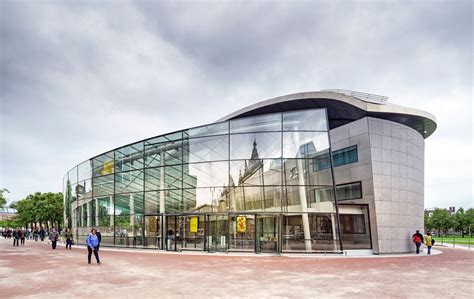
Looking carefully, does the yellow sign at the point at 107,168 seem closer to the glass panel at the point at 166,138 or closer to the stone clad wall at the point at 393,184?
the glass panel at the point at 166,138

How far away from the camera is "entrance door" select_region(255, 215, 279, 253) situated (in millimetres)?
23281

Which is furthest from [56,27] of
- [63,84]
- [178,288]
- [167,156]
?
[178,288]

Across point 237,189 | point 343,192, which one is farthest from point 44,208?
point 343,192

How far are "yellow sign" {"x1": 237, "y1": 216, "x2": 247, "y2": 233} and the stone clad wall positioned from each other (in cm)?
942

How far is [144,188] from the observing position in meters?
28.4

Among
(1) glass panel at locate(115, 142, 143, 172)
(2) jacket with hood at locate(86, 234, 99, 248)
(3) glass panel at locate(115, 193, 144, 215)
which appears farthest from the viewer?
(1) glass panel at locate(115, 142, 143, 172)

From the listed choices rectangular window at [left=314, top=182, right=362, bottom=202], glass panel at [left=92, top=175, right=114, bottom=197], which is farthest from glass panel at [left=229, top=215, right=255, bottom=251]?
glass panel at [left=92, top=175, right=114, bottom=197]

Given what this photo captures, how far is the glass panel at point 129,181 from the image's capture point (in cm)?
2889

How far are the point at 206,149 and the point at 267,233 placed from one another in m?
7.49

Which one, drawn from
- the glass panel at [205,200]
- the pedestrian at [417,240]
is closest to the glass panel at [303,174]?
the glass panel at [205,200]

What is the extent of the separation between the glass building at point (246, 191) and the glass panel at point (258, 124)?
70 millimetres

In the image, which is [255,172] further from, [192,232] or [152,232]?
[152,232]

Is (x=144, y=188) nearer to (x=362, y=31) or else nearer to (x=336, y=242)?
(x=336, y=242)

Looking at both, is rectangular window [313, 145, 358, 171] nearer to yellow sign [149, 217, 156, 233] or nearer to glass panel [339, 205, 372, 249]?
glass panel [339, 205, 372, 249]
